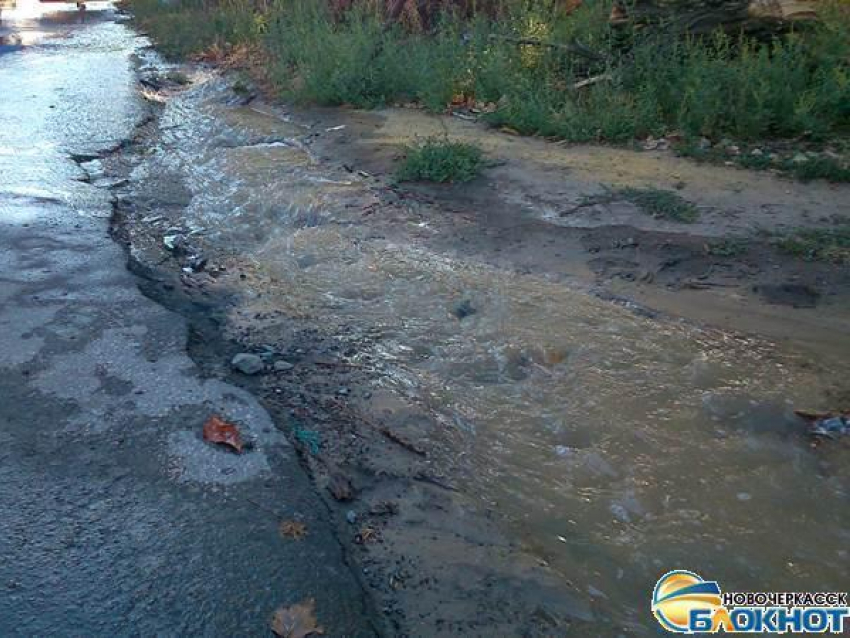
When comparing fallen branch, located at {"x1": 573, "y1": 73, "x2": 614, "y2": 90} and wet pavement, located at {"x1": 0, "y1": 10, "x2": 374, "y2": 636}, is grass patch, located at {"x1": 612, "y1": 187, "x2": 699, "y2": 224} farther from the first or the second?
wet pavement, located at {"x1": 0, "y1": 10, "x2": 374, "y2": 636}

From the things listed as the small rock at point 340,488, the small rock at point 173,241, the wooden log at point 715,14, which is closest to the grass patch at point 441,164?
the small rock at point 173,241

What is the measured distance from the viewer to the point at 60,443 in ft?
10.8

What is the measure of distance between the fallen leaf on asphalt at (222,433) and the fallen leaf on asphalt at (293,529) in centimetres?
50

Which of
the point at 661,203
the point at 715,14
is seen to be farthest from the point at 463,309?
the point at 715,14

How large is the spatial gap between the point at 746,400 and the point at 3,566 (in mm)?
3121

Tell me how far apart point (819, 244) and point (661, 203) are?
108cm

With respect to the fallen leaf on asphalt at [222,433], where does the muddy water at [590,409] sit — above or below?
below

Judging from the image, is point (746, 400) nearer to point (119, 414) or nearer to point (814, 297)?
point (814, 297)

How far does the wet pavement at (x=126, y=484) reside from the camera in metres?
2.55

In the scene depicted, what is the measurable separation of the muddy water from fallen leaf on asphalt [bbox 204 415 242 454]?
0.78 metres

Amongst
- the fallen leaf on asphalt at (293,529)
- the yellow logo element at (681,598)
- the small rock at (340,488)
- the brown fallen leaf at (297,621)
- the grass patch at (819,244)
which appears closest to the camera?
the brown fallen leaf at (297,621)

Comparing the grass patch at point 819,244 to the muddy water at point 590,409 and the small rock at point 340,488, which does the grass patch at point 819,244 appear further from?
the small rock at point 340,488

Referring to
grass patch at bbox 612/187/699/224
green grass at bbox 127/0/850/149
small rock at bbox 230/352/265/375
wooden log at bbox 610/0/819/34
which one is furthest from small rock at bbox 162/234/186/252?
wooden log at bbox 610/0/819/34

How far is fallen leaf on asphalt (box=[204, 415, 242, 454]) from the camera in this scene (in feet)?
10.9
